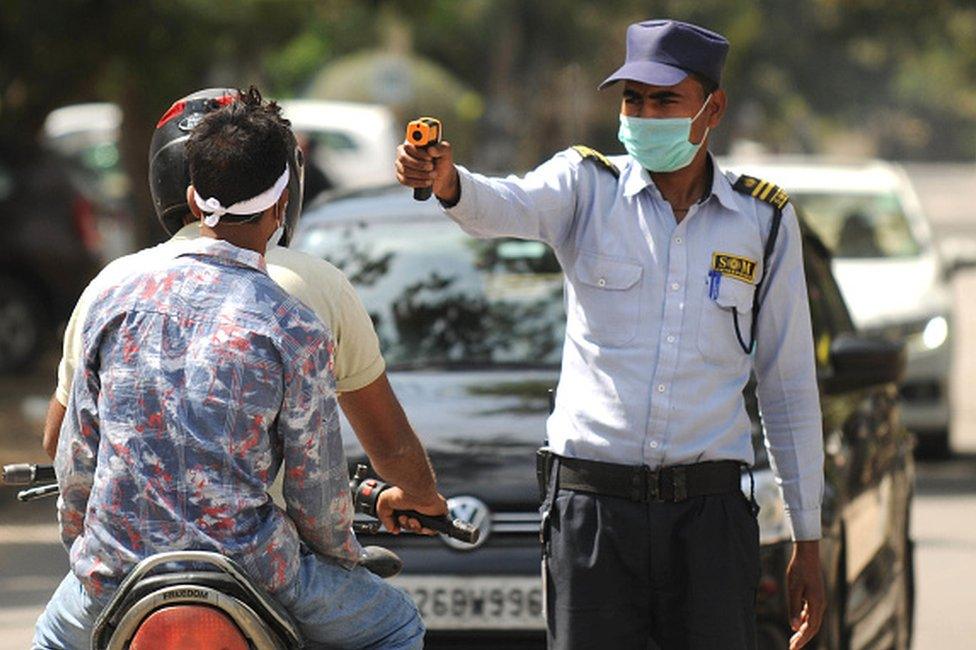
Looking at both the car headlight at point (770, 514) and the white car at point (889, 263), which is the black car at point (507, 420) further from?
the white car at point (889, 263)

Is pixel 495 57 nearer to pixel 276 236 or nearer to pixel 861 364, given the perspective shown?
pixel 861 364

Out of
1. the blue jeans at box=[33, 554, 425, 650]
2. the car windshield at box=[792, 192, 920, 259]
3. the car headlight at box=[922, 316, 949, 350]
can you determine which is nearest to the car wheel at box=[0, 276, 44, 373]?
the car windshield at box=[792, 192, 920, 259]

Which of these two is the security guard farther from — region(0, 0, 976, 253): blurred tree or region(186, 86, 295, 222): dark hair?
region(0, 0, 976, 253): blurred tree

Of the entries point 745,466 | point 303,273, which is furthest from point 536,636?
point 303,273

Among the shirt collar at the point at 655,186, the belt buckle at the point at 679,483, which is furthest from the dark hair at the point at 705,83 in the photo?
the belt buckle at the point at 679,483

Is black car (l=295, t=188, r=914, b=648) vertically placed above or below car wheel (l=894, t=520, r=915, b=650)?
above

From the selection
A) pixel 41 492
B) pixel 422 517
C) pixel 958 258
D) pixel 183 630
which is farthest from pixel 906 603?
pixel 958 258

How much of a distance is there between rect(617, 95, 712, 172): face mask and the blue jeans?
116 centimetres

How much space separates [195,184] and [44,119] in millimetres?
15566

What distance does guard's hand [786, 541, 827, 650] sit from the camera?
4.89m

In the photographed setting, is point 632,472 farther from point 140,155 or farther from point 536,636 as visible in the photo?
point 140,155

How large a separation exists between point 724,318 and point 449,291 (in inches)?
113

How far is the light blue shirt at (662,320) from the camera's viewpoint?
4.75 meters

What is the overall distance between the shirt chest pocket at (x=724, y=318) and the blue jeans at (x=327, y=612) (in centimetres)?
96
